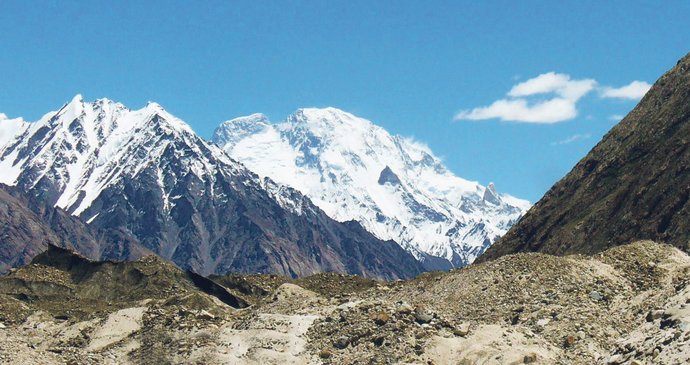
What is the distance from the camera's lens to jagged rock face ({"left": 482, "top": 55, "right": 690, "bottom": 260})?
160 m

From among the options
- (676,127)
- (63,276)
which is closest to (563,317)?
(63,276)

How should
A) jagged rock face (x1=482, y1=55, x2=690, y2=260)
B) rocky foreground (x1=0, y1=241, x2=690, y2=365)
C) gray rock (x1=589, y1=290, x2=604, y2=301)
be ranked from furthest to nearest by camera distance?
jagged rock face (x1=482, y1=55, x2=690, y2=260)
gray rock (x1=589, y1=290, x2=604, y2=301)
rocky foreground (x1=0, y1=241, x2=690, y2=365)

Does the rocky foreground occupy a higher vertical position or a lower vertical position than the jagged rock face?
lower

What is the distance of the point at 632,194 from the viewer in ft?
567

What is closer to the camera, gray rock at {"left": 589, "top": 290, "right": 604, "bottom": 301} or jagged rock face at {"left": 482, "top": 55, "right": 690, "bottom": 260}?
gray rock at {"left": 589, "top": 290, "right": 604, "bottom": 301}

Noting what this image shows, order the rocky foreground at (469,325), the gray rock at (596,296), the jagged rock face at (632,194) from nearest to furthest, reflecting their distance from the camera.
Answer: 1. the rocky foreground at (469,325)
2. the gray rock at (596,296)
3. the jagged rock face at (632,194)

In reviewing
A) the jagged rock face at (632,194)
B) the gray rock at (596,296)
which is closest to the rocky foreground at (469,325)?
the gray rock at (596,296)

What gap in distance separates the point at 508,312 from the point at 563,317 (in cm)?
422

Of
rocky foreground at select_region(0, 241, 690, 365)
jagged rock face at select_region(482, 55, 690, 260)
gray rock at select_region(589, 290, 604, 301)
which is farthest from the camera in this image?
jagged rock face at select_region(482, 55, 690, 260)

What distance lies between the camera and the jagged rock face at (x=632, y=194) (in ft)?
524

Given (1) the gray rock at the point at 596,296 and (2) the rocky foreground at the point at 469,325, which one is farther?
(1) the gray rock at the point at 596,296

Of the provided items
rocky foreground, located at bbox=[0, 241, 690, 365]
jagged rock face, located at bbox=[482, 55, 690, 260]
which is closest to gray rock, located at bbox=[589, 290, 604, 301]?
rocky foreground, located at bbox=[0, 241, 690, 365]

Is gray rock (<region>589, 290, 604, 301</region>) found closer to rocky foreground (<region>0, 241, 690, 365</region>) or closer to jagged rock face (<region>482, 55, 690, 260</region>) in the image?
rocky foreground (<region>0, 241, 690, 365</region>)

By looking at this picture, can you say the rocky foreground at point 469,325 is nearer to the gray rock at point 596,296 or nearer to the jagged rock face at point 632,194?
the gray rock at point 596,296
